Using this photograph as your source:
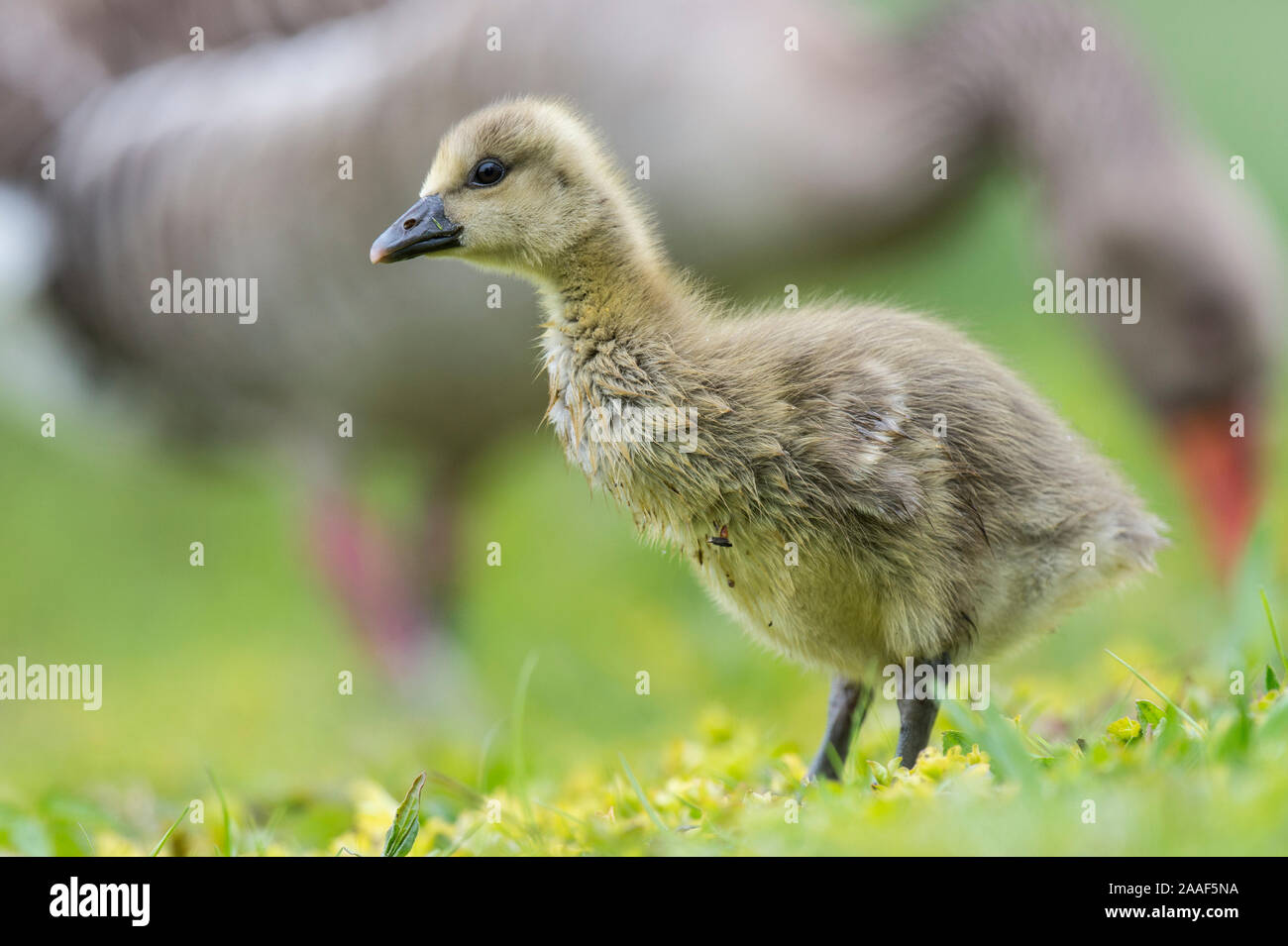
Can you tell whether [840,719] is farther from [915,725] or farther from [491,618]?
[491,618]

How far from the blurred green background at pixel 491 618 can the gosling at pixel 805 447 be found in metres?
0.31

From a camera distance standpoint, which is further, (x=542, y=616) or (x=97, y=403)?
(x=542, y=616)

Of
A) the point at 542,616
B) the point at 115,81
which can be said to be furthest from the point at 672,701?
the point at 115,81

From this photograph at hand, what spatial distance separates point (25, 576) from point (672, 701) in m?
6.29

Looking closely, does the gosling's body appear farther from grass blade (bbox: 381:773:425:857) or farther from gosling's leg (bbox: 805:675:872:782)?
grass blade (bbox: 381:773:425:857)

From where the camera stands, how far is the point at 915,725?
2156 mm

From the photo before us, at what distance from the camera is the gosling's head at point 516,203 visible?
234 centimetres

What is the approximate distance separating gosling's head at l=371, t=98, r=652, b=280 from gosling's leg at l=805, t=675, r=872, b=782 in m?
0.80

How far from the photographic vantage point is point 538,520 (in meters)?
8.75

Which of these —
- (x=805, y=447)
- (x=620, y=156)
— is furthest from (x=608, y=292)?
(x=620, y=156)

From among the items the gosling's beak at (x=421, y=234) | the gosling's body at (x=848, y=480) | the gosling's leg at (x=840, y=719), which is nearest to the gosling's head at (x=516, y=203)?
the gosling's beak at (x=421, y=234)

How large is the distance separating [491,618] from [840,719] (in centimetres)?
552

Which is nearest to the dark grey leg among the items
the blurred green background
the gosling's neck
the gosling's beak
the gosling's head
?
the blurred green background
